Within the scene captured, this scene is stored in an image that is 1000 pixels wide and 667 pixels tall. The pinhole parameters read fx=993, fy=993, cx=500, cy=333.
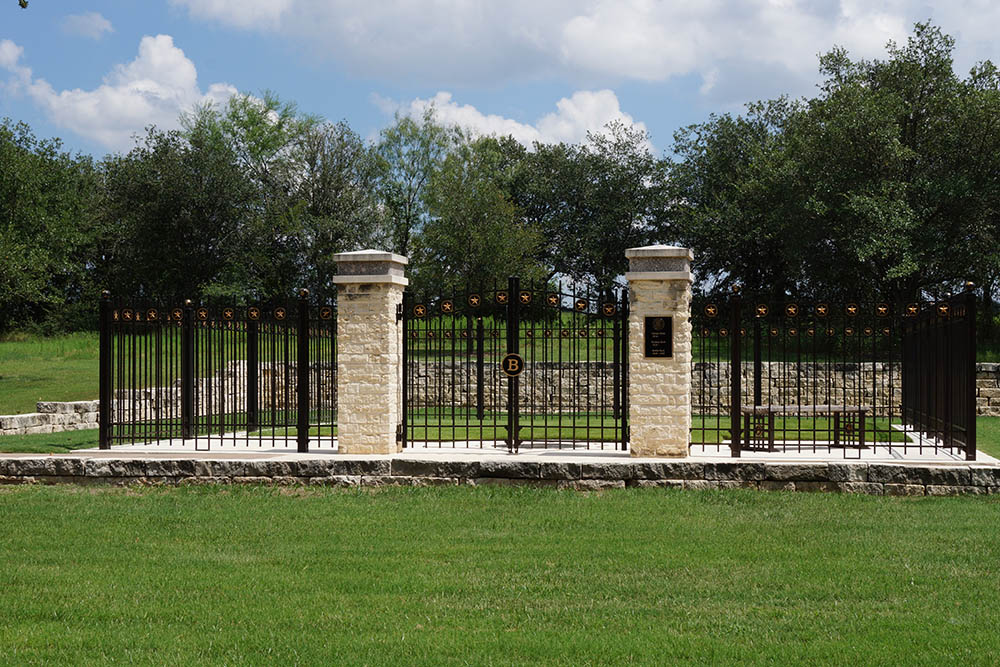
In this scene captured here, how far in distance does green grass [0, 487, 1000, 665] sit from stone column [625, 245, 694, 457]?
117 centimetres

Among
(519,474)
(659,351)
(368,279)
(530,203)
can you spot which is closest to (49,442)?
(368,279)

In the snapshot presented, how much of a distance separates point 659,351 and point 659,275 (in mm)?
824

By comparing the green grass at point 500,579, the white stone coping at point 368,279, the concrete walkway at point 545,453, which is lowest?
the green grass at point 500,579

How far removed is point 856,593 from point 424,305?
6.43m

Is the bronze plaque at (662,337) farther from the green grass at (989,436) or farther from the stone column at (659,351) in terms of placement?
the green grass at (989,436)

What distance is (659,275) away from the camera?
10.8 metres

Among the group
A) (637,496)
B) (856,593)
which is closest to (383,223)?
(637,496)

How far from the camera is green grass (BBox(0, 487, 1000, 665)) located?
5.09 meters

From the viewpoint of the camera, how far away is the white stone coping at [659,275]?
1070 centimetres

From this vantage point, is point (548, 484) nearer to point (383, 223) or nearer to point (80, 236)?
point (80, 236)

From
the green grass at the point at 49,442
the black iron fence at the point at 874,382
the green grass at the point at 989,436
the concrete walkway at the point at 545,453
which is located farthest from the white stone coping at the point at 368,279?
the green grass at the point at 989,436

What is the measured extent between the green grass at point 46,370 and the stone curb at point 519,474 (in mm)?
9488

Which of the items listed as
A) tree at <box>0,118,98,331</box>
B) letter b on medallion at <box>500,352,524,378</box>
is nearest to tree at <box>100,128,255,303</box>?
tree at <box>0,118,98,331</box>

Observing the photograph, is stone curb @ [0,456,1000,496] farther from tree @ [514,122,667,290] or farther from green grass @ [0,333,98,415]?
tree @ [514,122,667,290]
